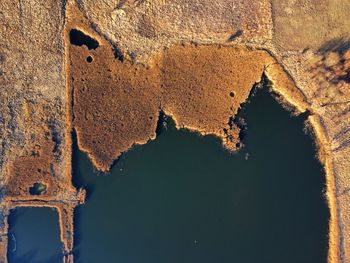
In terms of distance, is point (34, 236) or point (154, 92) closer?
point (154, 92)

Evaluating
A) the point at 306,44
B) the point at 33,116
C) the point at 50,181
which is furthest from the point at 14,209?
the point at 306,44

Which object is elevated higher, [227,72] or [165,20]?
[165,20]

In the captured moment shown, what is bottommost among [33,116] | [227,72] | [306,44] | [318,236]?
[318,236]

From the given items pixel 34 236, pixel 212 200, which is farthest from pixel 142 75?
pixel 34 236

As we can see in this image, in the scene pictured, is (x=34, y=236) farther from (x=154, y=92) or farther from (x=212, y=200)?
(x=154, y=92)

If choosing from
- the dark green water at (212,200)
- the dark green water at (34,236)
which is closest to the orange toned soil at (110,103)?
the dark green water at (212,200)

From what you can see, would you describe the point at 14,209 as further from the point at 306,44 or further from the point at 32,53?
the point at 306,44

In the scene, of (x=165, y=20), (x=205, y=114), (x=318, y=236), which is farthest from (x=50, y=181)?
(x=318, y=236)
